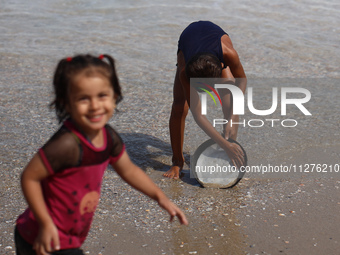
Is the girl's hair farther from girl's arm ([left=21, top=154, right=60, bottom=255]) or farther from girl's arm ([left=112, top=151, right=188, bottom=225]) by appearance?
girl's arm ([left=112, top=151, right=188, bottom=225])

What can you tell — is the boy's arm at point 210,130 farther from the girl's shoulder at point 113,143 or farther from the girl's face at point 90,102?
the girl's face at point 90,102

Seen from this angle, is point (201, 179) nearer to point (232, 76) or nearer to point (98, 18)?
point (232, 76)

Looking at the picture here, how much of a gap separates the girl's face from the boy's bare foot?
7.85ft

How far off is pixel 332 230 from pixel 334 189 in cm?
74

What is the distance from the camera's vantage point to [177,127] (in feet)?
14.2

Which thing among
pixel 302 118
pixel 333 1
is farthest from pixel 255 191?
pixel 333 1

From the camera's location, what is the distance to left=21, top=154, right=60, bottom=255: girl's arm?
185cm

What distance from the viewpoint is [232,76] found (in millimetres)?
4148

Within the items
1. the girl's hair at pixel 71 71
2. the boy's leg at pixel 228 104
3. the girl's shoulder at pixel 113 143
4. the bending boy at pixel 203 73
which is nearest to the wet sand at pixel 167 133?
the bending boy at pixel 203 73

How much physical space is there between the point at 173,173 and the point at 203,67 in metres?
1.15

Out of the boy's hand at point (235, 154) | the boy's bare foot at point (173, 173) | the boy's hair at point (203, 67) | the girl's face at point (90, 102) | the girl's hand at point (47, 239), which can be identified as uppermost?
the girl's face at point (90, 102)

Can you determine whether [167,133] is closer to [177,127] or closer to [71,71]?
[177,127]

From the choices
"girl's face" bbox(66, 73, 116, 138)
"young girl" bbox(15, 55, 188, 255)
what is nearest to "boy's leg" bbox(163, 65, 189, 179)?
"young girl" bbox(15, 55, 188, 255)

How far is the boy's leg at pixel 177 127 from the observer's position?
13.9 feet
